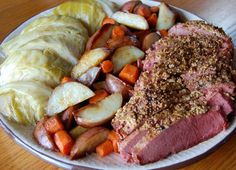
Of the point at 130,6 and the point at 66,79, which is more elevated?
the point at 130,6

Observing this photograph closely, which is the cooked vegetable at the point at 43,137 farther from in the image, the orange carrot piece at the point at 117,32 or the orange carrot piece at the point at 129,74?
the orange carrot piece at the point at 117,32

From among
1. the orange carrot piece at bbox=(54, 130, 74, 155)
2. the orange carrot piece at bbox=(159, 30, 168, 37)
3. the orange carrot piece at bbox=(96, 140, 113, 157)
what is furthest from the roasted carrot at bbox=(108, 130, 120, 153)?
the orange carrot piece at bbox=(159, 30, 168, 37)

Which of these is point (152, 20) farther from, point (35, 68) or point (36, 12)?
point (36, 12)

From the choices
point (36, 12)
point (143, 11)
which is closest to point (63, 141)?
point (143, 11)

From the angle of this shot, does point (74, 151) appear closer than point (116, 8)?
Yes

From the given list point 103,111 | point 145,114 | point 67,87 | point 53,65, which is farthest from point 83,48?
point 145,114

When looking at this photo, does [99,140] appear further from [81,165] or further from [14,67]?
[14,67]
